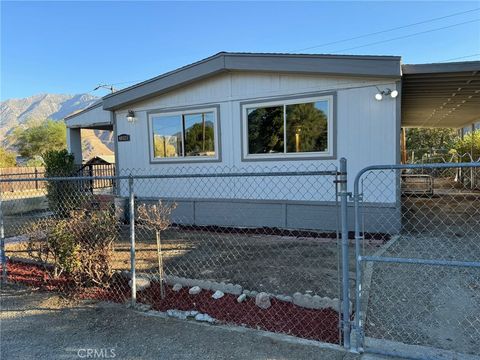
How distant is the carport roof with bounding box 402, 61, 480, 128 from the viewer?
622 cm

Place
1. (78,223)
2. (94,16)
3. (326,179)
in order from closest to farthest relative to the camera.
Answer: (78,223) < (326,179) < (94,16)

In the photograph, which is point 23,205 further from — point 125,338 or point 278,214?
point 125,338

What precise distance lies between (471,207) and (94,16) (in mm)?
15307

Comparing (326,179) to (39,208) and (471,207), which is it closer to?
(471,207)

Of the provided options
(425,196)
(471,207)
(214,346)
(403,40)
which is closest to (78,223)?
(214,346)

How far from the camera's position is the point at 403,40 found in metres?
31.4

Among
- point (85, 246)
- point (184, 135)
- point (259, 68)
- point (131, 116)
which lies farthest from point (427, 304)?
point (131, 116)

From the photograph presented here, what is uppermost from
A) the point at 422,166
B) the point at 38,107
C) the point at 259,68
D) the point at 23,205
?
the point at 38,107

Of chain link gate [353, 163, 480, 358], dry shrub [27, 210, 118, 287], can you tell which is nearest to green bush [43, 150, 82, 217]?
dry shrub [27, 210, 118, 287]

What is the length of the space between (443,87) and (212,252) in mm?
6798

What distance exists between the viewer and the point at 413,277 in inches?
167

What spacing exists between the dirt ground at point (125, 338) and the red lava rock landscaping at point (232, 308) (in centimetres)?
23

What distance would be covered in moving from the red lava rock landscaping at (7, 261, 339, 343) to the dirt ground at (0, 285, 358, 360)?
0.23m

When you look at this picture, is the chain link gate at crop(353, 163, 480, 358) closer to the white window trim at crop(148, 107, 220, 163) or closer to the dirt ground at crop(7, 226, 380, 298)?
the dirt ground at crop(7, 226, 380, 298)
